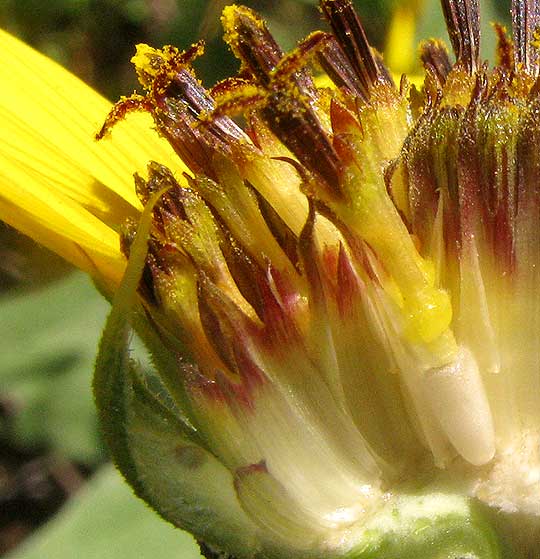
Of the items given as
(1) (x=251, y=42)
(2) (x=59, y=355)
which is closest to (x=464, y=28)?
(1) (x=251, y=42)

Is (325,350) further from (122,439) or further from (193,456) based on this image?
(122,439)

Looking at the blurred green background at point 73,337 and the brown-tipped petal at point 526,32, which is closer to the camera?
the brown-tipped petal at point 526,32

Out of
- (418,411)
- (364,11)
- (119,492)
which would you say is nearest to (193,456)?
(418,411)

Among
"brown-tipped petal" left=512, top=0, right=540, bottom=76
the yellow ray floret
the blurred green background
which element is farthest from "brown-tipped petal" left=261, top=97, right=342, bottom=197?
the blurred green background

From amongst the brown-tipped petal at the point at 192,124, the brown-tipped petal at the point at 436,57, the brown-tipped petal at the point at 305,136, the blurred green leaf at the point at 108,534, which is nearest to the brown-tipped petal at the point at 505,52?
the brown-tipped petal at the point at 436,57

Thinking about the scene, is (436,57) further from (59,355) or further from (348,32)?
(59,355)

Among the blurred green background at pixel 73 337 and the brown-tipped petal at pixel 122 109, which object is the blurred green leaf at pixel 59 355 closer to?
the blurred green background at pixel 73 337
